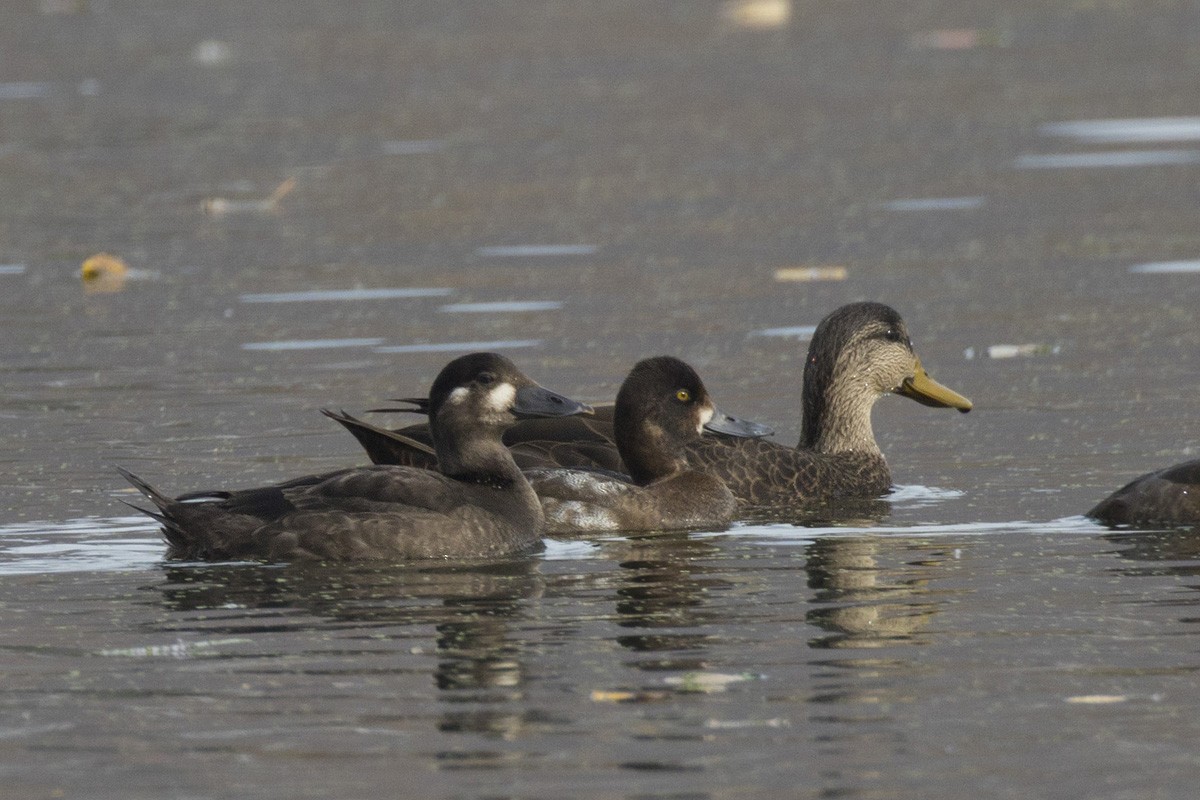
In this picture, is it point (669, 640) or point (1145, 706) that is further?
point (669, 640)

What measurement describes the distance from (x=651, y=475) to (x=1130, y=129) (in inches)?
650

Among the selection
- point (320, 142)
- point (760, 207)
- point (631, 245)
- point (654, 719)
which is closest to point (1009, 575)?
point (654, 719)

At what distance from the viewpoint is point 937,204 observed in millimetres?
22484

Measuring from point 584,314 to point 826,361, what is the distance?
4647mm

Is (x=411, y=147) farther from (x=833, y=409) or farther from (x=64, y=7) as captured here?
(x=64, y=7)

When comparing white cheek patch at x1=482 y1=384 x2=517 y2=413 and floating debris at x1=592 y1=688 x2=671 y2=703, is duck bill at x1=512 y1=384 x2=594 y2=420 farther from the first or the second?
floating debris at x1=592 y1=688 x2=671 y2=703

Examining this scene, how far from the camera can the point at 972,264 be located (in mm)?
19469

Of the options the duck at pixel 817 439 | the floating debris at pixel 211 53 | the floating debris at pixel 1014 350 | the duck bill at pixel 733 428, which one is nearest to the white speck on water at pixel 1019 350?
the floating debris at pixel 1014 350

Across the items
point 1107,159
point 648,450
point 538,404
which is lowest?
point 648,450

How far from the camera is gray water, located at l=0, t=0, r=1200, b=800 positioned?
23.9 feet

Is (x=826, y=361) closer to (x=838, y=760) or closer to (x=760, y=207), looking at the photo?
(x=838, y=760)

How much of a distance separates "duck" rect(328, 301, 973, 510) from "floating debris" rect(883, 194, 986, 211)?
9.23 metres

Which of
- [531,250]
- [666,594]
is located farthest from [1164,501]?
[531,250]

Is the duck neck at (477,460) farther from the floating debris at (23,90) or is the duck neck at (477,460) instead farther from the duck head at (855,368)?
the floating debris at (23,90)
